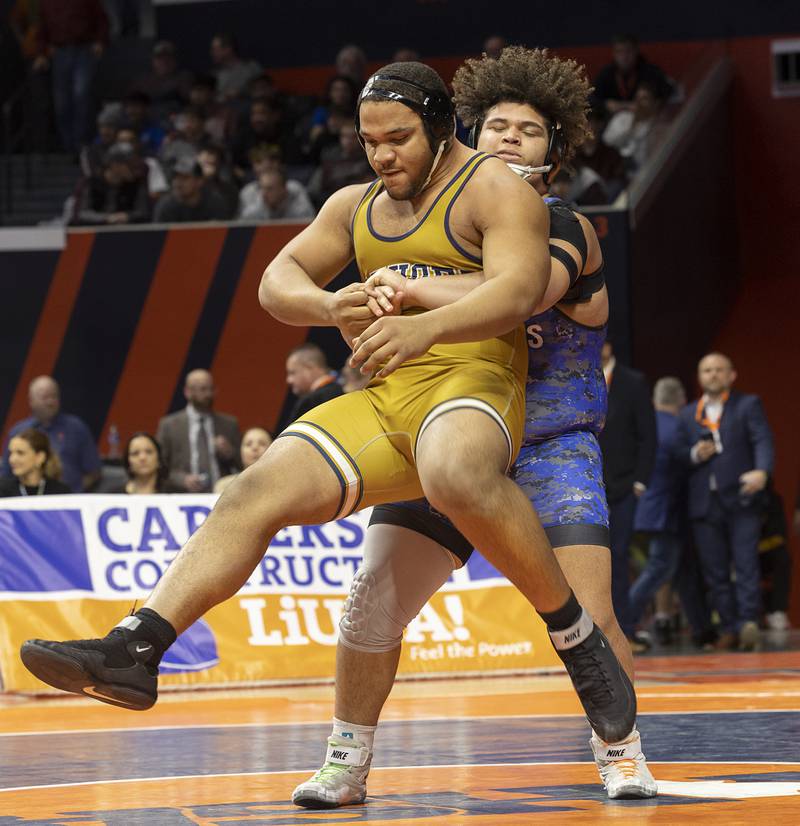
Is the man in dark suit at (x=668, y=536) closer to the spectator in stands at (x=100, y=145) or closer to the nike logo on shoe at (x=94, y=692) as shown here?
the spectator in stands at (x=100, y=145)

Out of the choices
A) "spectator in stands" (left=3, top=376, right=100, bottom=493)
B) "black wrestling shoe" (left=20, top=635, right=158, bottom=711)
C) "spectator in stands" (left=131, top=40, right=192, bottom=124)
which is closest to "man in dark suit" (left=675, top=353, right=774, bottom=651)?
"spectator in stands" (left=3, top=376, right=100, bottom=493)

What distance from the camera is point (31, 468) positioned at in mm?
9055

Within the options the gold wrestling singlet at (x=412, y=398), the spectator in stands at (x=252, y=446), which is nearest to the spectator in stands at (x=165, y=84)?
the spectator in stands at (x=252, y=446)

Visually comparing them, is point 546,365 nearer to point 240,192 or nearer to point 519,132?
point 519,132

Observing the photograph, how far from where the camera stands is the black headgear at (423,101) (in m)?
3.75

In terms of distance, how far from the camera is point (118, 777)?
4617 millimetres

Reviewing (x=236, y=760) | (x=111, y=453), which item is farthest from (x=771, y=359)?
(x=236, y=760)

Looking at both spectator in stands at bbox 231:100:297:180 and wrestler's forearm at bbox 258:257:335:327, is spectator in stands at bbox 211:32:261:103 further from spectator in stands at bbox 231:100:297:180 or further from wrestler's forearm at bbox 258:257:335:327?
wrestler's forearm at bbox 258:257:335:327

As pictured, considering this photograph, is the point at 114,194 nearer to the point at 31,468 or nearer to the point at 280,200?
the point at 280,200

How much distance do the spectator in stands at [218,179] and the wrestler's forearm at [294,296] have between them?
946cm

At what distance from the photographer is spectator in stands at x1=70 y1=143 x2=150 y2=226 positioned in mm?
13508

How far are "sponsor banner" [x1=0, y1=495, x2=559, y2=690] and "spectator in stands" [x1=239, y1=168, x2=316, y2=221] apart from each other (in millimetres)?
4954

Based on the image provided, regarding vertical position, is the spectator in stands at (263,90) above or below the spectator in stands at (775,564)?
above

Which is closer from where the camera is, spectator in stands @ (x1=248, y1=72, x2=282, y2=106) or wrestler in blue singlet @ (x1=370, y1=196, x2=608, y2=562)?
wrestler in blue singlet @ (x1=370, y1=196, x2=608, y2=562)
